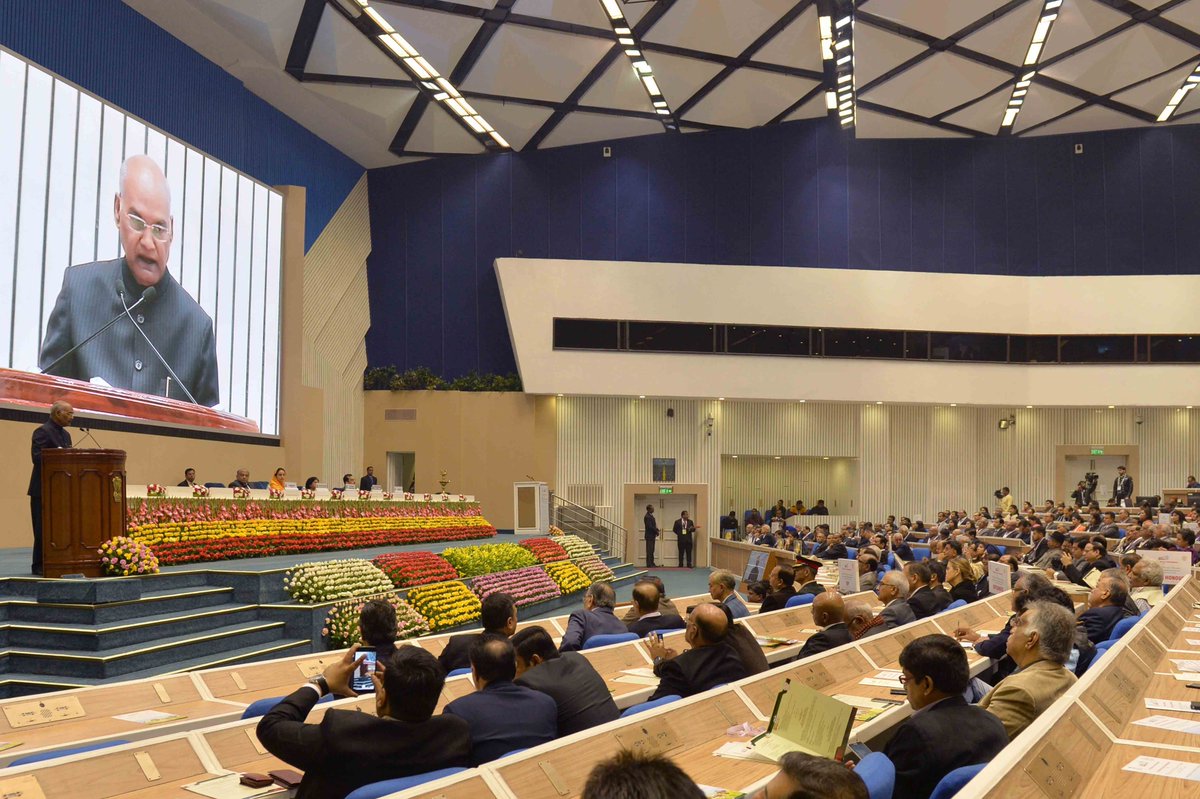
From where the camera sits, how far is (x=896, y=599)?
25.2 feet

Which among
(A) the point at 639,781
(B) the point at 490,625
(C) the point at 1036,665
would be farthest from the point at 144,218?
(A) the point at 639,781

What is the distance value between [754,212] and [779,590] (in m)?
18.6

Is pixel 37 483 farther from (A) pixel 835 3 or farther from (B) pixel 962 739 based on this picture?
(A) pixel 835 3

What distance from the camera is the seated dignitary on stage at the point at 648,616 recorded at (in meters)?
6.71

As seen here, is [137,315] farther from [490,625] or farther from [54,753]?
[54,753]

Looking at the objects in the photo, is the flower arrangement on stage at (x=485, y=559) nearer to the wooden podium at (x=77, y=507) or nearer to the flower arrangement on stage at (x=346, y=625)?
the flower arrangement on stage at (x=346, y=625)

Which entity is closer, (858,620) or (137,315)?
(858,620)

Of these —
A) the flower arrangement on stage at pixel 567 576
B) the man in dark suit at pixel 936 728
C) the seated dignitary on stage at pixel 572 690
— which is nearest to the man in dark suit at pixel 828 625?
the seated dignitary on stage at pixel 572 690

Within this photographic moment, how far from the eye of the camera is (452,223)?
1014 inches

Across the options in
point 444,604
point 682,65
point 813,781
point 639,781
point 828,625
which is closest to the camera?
point 639,781

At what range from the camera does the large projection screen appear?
1305 centimetres

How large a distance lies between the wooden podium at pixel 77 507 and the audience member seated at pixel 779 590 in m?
5.23

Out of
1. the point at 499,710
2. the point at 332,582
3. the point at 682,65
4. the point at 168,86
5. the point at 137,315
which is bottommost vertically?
the point at 332,582

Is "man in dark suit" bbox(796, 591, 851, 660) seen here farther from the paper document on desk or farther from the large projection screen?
the large projection screen
